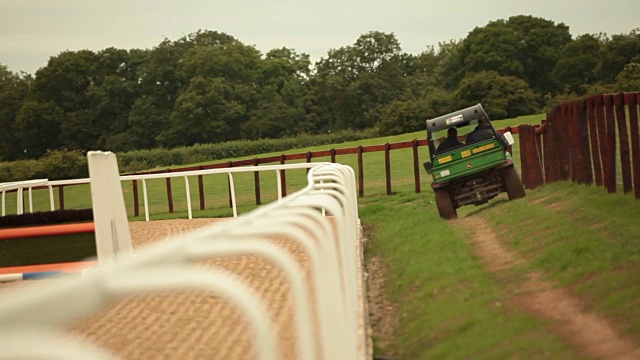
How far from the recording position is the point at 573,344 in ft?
24.4

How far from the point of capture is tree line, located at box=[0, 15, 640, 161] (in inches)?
3627

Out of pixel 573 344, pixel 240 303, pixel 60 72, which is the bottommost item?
pixel 573 344

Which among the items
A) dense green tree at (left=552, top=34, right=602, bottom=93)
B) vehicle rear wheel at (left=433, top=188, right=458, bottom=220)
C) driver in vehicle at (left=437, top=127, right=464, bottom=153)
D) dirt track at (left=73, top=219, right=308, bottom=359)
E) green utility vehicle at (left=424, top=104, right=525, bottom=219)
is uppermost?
dense green tree at (left=552, top=34, right=602, bottom=93)

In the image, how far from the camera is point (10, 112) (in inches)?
4291

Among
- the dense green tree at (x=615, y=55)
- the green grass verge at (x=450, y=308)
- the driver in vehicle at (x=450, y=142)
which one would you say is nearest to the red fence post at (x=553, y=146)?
the driver in vehicle at (x=450, y=142)

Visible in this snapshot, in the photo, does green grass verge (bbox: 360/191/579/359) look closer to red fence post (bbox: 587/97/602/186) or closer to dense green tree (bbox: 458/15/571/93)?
Answer: red fence post (bbox: 587/97/602/186)

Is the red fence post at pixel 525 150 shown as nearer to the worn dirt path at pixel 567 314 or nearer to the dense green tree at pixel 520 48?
the worn dirt path at pixel 567 314

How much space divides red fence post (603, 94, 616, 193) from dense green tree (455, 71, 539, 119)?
59993mm

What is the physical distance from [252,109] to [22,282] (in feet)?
282

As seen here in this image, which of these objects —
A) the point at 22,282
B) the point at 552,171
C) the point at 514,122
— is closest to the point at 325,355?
the point at 22,282

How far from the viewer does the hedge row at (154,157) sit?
199 ft

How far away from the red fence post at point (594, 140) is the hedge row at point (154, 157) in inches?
1818

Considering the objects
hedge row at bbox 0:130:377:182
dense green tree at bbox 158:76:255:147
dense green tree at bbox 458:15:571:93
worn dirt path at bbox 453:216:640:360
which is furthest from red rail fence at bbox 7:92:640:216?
dense green tree at bbox 158:76:255:147

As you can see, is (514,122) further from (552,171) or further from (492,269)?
(492,269)
